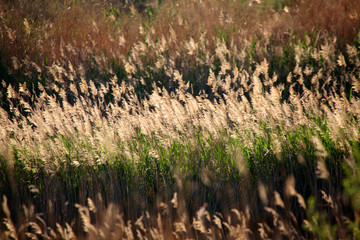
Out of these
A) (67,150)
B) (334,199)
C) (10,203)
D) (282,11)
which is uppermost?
(282,11)

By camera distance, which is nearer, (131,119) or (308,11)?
(131,119)

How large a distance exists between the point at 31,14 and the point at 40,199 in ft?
18.9

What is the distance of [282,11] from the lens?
26.9 feet

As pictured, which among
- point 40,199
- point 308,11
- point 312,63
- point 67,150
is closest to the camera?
point 40,199

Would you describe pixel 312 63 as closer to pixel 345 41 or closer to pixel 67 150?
pixel 345 41

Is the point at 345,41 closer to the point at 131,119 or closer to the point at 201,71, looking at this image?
the point at 201,71

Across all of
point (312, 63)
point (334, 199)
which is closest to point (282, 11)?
point (312, 63)

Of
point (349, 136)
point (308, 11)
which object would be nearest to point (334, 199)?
point (349, 136)

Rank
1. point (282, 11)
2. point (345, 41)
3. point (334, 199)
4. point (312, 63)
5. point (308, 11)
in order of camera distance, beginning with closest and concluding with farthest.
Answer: point (334, 199) → point (312, 63) → point (345, 41) → point (308, 11) → point (282, 11)

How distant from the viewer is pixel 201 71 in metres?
5.92

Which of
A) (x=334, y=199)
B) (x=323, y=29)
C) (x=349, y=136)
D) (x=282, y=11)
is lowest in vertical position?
(x=334, y=199)

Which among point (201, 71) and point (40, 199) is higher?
point (201, 71)

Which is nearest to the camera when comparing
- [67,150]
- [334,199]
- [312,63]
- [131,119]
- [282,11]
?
[334,199]

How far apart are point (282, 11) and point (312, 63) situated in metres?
3.21
